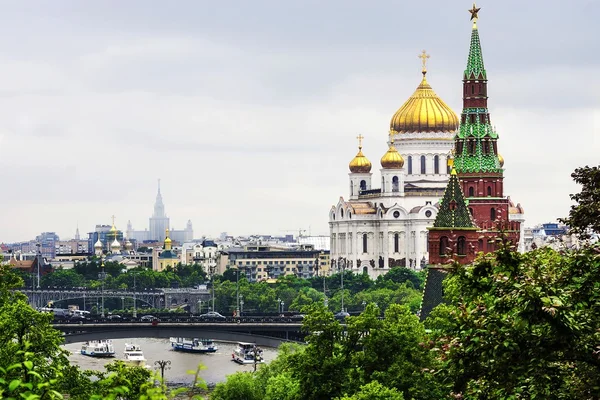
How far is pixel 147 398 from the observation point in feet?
78.2

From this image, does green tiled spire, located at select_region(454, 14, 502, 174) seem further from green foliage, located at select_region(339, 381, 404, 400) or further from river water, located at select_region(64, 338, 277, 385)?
green foliage, located at select_region(339, 381, 404, 400)

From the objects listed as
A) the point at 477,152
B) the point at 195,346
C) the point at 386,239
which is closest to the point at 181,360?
the point at 195,346

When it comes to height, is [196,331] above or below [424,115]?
below

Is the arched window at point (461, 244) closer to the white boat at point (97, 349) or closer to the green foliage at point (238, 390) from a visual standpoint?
the green foliage at point (238, 390)

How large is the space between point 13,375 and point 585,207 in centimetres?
1420

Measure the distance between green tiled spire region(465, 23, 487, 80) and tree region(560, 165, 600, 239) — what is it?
73.5 metres

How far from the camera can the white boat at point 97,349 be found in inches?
5251

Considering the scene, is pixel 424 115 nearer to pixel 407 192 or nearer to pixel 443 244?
pixel 407 192

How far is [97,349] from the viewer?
13475cm

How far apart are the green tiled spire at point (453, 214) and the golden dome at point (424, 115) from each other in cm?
11060

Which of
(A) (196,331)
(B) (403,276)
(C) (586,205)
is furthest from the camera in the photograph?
(B) (403,276)

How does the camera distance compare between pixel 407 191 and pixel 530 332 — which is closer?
pixel 530 332

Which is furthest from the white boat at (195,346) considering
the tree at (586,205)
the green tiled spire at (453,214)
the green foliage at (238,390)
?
the tree at (586,205)

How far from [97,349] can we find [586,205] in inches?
4136
